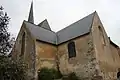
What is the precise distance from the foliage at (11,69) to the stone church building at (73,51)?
458 centimetres

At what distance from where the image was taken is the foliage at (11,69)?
9.41m

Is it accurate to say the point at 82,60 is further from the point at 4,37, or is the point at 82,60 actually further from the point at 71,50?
the point at 4,37

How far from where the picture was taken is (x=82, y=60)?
1574 cm

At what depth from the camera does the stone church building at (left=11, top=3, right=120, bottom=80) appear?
15312mm

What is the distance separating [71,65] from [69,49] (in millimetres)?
1857

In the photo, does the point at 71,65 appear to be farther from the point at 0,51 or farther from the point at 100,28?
the point at 0,51

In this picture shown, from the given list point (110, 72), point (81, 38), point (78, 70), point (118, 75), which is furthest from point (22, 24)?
point (118, 75)

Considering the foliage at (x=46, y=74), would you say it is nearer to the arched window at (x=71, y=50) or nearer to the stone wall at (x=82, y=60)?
the stone wall at (x=82, y=60)

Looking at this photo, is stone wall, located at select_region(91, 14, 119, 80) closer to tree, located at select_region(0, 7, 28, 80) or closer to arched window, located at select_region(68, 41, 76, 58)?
arched window, located at select_region(68, 41, 76, 58)

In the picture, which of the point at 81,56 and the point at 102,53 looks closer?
the point at 81,56

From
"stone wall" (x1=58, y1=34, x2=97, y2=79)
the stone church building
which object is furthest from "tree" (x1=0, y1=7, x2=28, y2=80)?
"stone wall" (x1=58, y1=34, x2=97, y2=79)

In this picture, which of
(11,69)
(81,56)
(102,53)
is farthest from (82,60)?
(11,69)

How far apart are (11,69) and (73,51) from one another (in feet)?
28.0

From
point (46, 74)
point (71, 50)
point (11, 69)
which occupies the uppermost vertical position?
point (71, 50)
